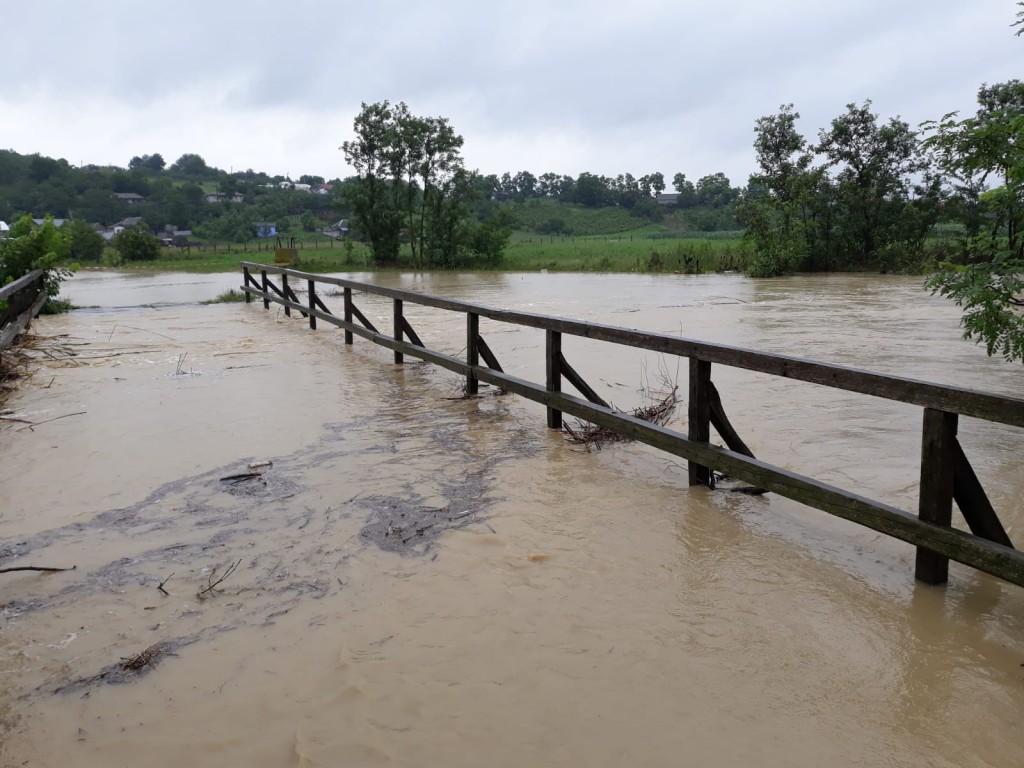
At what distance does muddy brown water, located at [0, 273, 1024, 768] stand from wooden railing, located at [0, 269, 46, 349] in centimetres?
308

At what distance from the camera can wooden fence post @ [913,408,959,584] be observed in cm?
336

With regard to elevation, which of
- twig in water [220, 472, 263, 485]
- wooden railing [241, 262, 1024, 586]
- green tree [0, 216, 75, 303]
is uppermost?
green tree [0, 216, 75, 303]

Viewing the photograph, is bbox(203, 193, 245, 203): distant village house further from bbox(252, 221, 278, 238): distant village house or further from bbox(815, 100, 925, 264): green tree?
bbox(815, 100, 925, 264): green tree

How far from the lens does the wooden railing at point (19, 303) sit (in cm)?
989

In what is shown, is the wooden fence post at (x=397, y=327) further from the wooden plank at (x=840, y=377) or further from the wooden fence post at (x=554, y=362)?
the wooden plank at (x=840, y=377)

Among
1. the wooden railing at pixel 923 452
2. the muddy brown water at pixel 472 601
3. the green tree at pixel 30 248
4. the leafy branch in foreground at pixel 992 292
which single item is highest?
the green tree at pixel 30 248

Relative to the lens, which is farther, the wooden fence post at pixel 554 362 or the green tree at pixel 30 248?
the green tree at pixel 30 248

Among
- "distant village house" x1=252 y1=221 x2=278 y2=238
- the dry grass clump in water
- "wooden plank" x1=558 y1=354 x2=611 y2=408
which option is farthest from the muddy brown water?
"distant village house" x1=252 y1=221 x2=278 y2=238

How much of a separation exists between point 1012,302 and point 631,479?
138 inches

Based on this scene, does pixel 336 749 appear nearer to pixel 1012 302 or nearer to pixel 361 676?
pixel 361 676

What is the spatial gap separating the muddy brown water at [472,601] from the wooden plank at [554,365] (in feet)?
0.63

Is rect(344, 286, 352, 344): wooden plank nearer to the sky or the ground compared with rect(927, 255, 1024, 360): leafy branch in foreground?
nearer to the ground

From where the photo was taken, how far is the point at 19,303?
12461mm

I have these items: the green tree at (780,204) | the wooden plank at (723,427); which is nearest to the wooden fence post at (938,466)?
the wooden plank at (723,427)
